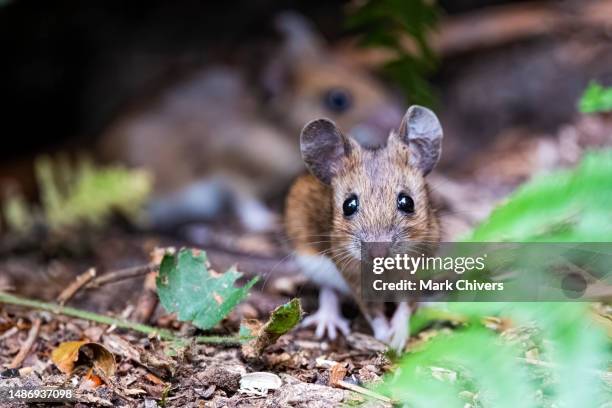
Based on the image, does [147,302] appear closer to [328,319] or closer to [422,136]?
[328,319]

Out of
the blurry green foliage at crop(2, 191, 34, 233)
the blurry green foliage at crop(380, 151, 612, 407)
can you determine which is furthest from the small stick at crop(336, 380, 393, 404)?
the blurry green foliage at crop(2, 191, 34, 233)

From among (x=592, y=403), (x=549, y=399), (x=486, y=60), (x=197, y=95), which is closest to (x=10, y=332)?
(x=549, y=399)

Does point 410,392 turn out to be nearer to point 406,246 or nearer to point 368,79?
point 406,246

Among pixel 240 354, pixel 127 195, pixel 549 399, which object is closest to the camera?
pixel 549 399

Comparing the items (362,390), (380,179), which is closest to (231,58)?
(380,179)

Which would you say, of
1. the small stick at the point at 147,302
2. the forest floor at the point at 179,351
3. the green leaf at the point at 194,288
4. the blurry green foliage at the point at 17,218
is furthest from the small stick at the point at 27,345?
the blurry green foliage at the point at 17,218

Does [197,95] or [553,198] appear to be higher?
[197,95]

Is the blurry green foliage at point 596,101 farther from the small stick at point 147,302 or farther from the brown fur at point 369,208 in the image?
the small stick at point 147,302
